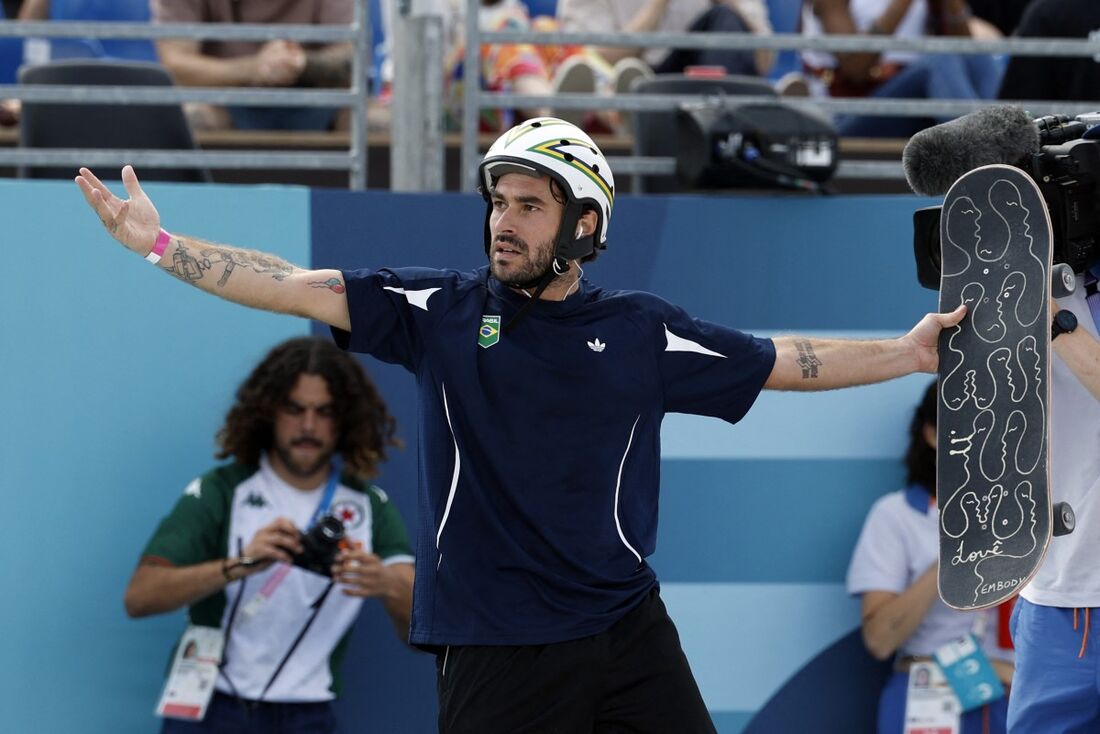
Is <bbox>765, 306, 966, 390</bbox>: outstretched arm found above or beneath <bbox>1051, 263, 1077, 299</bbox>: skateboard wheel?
beneath

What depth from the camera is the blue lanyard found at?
582 cm

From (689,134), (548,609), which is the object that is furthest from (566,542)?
(689,134)

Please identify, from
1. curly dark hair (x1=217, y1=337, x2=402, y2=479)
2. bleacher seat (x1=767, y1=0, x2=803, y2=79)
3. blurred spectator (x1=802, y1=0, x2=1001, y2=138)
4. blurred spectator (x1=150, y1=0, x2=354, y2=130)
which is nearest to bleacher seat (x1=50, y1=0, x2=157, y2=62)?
blurred spectator (x1=150, y1=0, x2=354, y2=130)

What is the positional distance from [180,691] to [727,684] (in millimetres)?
2084

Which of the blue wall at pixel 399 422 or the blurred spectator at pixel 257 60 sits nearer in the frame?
the blue wall at pixel 399 422

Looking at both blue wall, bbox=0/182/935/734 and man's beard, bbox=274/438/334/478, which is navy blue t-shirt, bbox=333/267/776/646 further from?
blue wall, bbox=0/182/935/734

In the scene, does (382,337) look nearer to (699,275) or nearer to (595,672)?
(595,672)

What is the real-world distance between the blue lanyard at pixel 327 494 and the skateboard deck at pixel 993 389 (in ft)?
7.71

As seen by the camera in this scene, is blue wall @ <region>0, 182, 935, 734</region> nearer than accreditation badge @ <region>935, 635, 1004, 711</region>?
No

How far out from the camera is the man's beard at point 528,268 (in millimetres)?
4199

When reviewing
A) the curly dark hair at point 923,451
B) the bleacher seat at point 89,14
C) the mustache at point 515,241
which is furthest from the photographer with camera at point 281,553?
the bleacher seat at point 89,14

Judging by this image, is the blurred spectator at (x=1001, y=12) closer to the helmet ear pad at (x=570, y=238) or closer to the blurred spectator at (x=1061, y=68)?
the blurred spectator at (x=1061, y=68)

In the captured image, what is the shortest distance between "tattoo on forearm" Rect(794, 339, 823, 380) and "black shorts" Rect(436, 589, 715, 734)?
79 cm

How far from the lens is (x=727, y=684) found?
246 inches
